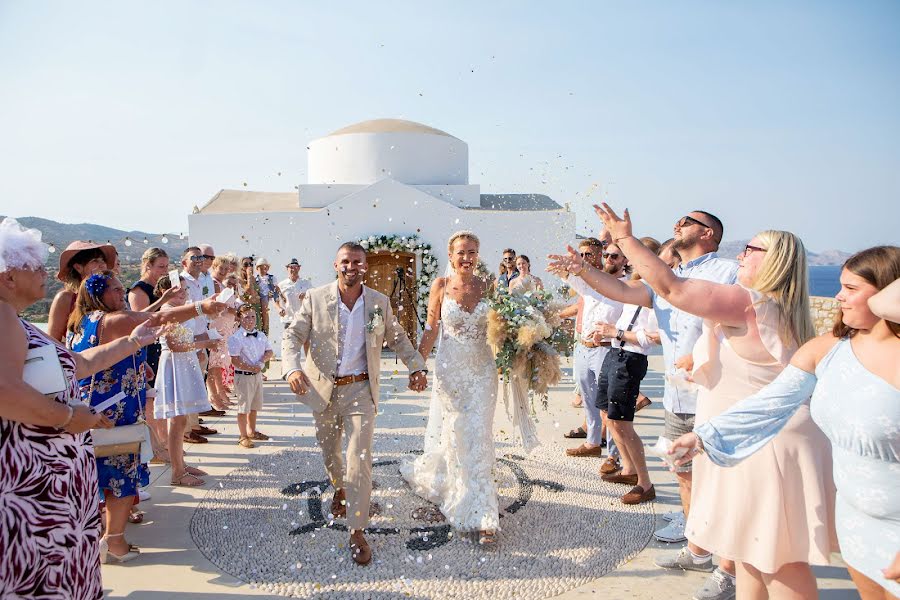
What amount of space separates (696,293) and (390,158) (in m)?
18.1

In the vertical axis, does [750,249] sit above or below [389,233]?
below

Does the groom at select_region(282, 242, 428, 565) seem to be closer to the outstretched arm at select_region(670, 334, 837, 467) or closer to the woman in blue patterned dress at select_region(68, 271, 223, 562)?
the woman in blue patterned dress at select_region(68, 271, 223, 562)

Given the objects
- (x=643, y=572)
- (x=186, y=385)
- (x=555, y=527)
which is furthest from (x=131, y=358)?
(x=643, y=572)

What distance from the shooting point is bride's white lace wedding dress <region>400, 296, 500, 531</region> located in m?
4.86

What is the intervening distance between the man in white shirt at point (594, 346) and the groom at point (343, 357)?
7.07ft

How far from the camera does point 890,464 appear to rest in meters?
2.30

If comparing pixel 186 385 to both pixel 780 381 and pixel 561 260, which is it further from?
pixel 780 381

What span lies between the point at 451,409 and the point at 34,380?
10.5 feet

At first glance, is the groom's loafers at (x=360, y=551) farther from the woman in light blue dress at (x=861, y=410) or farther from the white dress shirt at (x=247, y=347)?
the white dress shirt at (x=247, y=347)

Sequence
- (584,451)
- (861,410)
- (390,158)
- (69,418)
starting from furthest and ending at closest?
1. (390,158)
2. (584,451)
3. (69,418)
4. (861,410)

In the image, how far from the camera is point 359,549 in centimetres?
441

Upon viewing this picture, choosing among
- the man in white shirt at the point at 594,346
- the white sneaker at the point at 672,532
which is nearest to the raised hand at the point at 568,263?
the man in white shirt at the point at 594,346

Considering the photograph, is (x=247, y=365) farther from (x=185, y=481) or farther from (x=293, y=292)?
(x=293, y=292)

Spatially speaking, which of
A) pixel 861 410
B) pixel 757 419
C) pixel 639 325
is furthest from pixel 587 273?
pixel 639 325
